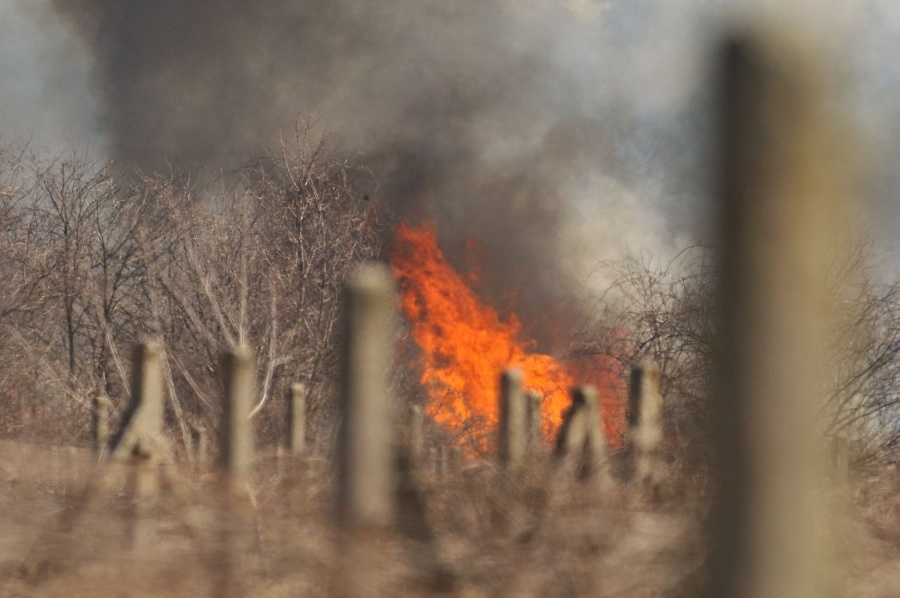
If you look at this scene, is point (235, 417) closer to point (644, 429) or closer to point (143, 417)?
point (143, 417)

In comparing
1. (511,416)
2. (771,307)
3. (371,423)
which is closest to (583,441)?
(511,416)

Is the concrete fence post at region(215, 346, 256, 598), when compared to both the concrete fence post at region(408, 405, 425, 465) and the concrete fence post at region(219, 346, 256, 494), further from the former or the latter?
the concrete fence post at region(408, 405, 425, 465)

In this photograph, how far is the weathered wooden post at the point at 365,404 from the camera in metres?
2.67

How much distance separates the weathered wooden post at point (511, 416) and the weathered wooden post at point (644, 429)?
0.51 meters

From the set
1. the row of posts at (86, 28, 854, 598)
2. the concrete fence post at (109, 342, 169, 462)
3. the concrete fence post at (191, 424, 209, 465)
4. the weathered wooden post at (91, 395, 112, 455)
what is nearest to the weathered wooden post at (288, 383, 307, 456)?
the concrete fence post at (109, 342, 169, 462)

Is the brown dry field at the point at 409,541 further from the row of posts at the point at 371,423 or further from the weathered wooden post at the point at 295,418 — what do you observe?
the weathered wooden post at the point at 295,418

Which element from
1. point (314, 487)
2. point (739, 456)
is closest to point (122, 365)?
point (314, 487)

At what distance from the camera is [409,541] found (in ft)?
11.4

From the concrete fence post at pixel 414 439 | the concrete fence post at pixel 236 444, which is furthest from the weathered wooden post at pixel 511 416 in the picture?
the concrete fence post at pixel 236 444

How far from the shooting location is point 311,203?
1411 centimetres

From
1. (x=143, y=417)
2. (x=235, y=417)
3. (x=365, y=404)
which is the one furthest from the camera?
(x=143, y=417)

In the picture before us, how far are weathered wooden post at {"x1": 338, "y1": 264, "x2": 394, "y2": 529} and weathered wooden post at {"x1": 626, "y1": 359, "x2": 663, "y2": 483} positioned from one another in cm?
178

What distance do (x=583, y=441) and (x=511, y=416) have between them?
0.50 m

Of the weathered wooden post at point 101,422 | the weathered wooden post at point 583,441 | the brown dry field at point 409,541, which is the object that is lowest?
the brown dry field at point 409,541
